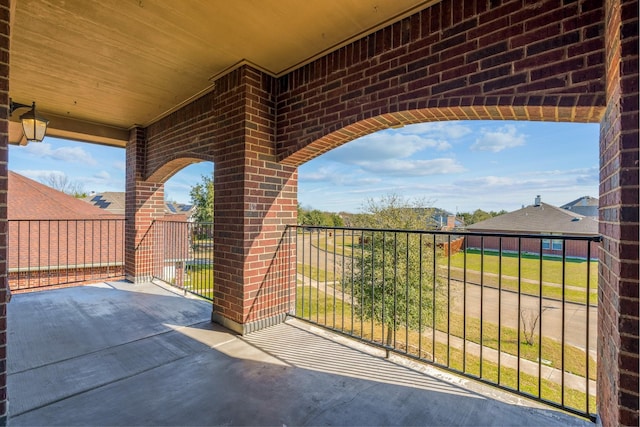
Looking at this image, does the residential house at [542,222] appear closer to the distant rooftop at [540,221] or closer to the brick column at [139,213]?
the distant rooftop at [540,221]

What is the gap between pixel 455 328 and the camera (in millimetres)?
9133

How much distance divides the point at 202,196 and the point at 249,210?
14.4 metres

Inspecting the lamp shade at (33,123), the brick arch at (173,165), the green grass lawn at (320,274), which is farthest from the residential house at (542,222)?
the lamp shade at (33,123)

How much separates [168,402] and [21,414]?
78 centimetres

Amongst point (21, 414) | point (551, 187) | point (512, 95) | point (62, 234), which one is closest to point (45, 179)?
point (62, 234)

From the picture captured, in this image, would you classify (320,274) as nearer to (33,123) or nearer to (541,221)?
(541,221)

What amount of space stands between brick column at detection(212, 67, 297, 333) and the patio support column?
1.62 meters

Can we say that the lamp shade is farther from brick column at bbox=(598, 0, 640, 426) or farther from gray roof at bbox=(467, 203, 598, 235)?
gray roof at bbox=(467, 203, 598, 235)

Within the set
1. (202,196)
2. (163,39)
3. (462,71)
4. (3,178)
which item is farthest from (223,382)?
(202,196)

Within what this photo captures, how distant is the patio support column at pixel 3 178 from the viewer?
1.41 m

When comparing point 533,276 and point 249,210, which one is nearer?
point 249,210

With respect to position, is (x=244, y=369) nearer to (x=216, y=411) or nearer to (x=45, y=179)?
(x=216, y=411)

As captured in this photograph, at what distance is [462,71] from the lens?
75.7 inches

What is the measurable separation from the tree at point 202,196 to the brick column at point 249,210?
44.6 feet
